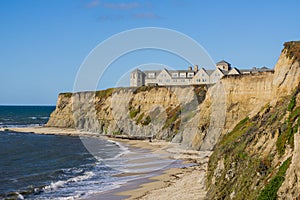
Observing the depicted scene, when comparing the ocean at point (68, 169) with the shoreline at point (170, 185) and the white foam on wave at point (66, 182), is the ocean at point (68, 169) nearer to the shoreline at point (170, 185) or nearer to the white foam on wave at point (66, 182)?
the white foam on wave at point (66, 182)

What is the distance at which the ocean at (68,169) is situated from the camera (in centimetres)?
2817

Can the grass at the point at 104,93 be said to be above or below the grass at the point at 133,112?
above

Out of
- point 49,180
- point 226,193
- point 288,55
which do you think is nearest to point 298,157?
point 226,193

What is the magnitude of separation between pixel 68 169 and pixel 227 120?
1976 centimetres

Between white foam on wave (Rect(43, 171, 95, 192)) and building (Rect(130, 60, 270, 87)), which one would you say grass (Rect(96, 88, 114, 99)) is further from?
white foam on wave (Rect(43, 171, 95, 192))

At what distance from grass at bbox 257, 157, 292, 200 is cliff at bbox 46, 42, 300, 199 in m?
0.04

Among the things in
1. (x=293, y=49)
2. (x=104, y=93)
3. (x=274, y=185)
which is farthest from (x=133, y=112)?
(x=274, y=185)

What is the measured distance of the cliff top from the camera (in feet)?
103

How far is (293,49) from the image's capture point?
107 feet

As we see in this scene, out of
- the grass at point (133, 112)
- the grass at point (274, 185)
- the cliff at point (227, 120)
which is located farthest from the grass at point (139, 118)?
the grass at point (274, 185)

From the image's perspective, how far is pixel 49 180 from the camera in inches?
1277

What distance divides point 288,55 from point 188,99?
37.4 metres

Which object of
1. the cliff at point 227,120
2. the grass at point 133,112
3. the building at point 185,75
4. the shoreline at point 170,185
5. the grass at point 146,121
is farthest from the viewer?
the building at point 185,75

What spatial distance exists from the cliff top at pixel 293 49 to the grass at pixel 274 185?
59.7 ft
